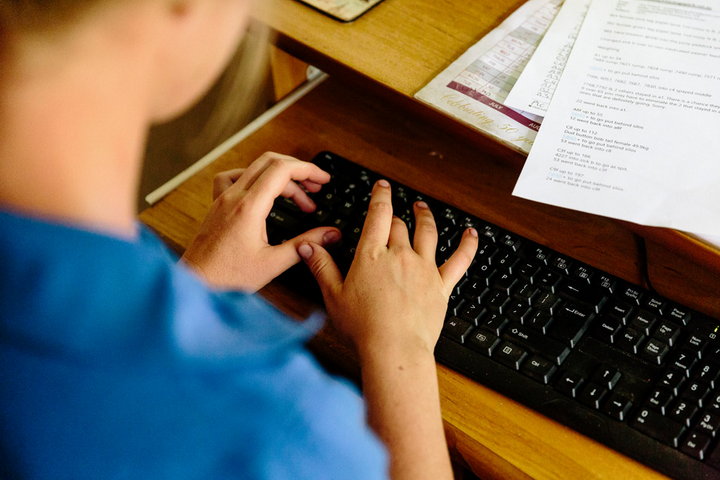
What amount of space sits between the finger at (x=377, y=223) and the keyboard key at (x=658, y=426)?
0.86 ft

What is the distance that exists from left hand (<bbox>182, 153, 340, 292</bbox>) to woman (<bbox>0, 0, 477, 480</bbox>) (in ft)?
0.72

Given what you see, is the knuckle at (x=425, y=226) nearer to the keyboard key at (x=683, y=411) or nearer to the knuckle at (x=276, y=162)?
the knuckle at (x=276, y=162)

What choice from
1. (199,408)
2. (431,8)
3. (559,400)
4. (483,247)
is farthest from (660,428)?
(431,8)

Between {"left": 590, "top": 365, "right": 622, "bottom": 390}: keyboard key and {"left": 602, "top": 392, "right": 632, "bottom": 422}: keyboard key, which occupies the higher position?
{"left": 590, "top": 365, "right": 622, "bottom": 390}: keyboard key

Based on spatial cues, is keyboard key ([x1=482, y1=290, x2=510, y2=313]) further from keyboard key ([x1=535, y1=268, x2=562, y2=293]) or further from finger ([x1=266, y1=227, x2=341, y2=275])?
finger ([x1=266, y1=227, x2=341, y2=275])

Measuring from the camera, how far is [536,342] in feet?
2.07

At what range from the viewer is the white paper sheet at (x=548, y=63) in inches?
29.0

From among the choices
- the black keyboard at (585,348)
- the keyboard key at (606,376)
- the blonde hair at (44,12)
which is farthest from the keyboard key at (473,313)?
the blonde hair at (44,12)

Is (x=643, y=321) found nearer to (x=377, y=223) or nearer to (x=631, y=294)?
(x=631, y=294)

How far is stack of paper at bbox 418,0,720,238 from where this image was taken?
25.5 inches

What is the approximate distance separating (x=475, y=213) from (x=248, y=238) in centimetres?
25

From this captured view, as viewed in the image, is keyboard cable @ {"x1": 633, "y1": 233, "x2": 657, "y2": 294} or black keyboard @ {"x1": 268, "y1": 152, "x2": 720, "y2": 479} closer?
black keyboard @ {"x1": 268, "y1": 152, "x2": 720, "y2": 479}

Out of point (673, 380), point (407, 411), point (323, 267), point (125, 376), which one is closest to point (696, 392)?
point (673, 380)

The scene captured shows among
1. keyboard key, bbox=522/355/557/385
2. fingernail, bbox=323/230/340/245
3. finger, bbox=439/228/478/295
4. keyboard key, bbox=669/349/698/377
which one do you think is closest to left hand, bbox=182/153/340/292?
fingernail, bbox=323/230/340/245
